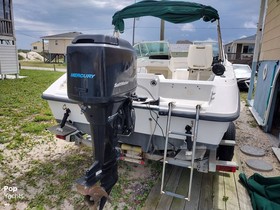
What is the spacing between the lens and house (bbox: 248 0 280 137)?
420 cm

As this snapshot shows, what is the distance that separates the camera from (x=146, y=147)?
2.25m

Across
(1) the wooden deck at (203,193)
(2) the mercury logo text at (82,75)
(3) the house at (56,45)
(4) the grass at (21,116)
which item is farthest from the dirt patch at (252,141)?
(3) the house at (56,45)

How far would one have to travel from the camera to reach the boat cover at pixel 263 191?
6.84 feet

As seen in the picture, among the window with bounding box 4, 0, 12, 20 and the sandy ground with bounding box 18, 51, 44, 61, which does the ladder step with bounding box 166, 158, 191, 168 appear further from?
the sandy ground with bounding box 18, 51, 44, 61

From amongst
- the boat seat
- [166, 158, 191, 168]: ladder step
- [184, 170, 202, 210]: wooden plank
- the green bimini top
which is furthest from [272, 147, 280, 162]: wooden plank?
the green bimini top

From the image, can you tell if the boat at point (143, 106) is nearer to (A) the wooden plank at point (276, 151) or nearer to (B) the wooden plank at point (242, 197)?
(B) the wooden plank at point (242, 197)

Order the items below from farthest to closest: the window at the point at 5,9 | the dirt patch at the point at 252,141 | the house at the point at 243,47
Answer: the house at the point at 243,47, the window at the point at 5,9, the dirt patch at the point at 252,141

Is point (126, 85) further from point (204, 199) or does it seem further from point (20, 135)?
point (20, 135)

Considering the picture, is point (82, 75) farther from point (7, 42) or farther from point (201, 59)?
point (7, 42)

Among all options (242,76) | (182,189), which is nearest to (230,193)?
(182,189)

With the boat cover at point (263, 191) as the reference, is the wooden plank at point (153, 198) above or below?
below

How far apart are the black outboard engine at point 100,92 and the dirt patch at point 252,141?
80.1 inches

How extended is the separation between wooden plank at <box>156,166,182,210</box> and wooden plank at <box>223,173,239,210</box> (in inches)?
20.5

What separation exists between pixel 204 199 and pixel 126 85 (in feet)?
4.60
